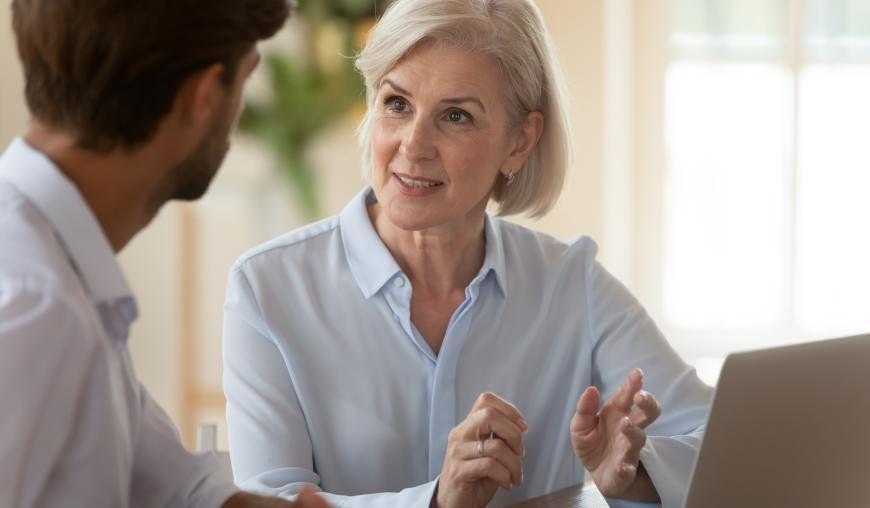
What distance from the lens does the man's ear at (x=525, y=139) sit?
80.8 inches

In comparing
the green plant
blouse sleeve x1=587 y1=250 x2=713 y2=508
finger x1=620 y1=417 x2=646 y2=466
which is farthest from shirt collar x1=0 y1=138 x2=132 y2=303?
the green plant

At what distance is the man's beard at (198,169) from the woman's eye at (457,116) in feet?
2.62

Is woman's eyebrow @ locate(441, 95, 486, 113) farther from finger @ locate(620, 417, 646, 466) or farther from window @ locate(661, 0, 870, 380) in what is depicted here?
window @ locate(661, 0, 870, 380)

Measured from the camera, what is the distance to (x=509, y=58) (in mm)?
1943

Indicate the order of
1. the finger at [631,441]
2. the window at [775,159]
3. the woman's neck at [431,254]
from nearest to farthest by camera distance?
the finger at [631,441] < the woman's neck at [431,254] < the window at [775,159]

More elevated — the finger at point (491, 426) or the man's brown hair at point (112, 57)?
the man's brown hair at point (112, 57)

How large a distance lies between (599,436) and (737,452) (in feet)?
1.14

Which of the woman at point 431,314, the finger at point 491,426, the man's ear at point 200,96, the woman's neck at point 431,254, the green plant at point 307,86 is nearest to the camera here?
the man's ear at point 200,96

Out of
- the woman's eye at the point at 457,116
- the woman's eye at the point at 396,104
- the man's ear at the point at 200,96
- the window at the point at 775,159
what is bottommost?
the window at the point at 775,159

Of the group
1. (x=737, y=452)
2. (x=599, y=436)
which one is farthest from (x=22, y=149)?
(x=599, y=436)

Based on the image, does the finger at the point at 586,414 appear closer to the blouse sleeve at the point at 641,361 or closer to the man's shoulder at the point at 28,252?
the blouse sleeve at the point at 641,361

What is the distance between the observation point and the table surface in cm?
169

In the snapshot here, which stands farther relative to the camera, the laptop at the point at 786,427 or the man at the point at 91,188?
the laptop at the point at 786,427

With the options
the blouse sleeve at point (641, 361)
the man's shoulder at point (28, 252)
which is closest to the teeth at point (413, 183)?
the blouse sleeve at point (641, 361)
